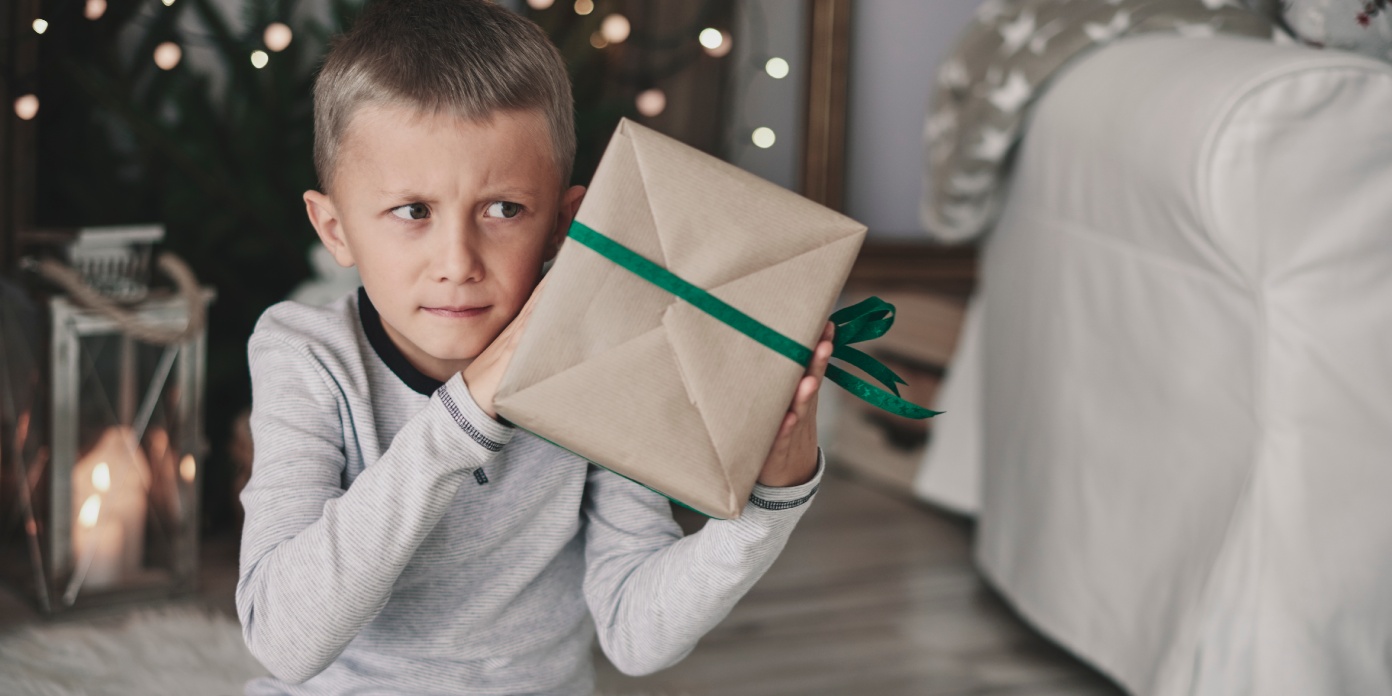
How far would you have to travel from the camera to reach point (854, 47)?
7.38ft

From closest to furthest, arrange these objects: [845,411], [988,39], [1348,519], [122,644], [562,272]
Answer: [562,272], [1348,519], [122,644], [988,39], [845,411]

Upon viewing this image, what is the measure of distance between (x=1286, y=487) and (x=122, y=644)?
1285mm

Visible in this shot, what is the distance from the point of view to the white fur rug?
1207 mm

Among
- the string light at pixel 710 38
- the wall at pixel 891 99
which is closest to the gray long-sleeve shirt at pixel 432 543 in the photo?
the string light at pixel 710 38

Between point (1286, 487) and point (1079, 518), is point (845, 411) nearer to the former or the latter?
point (1079, 518)

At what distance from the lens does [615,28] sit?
2004 mm

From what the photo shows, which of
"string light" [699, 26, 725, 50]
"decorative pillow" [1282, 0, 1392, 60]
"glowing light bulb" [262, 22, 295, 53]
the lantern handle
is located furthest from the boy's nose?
"string light" [699, 26, 725, 50]

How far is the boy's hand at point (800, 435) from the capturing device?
62 centimetres

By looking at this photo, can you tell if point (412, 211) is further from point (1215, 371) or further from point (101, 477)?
point (101, 477)

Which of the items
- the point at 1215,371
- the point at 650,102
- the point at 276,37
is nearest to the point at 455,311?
the point at 1215,371

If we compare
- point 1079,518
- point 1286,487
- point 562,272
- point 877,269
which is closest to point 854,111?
point 877,269

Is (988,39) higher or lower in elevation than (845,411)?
higher

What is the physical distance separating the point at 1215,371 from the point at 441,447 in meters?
0.82

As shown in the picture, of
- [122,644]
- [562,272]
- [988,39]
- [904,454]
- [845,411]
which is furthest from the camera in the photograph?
[845,411]
